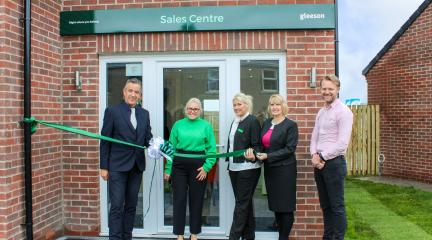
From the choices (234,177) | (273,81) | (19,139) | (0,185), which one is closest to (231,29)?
(273,81)

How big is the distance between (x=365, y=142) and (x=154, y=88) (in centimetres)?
811

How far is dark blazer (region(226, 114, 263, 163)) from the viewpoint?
498 cm

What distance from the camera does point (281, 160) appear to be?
192 inches

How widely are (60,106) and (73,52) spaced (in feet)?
2.32

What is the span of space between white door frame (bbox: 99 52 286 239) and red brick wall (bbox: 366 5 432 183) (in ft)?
20.8

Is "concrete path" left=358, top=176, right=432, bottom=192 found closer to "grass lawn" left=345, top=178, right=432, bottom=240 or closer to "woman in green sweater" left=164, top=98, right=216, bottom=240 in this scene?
"grass lawn" left=345, top=178, right=432, bottom=240

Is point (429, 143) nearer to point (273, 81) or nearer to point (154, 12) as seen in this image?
point (273, 81)

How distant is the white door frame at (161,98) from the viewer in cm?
562

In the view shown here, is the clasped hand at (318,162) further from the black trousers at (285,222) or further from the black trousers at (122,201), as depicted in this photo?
the black trousers at (122,201)

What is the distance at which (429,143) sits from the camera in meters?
10.3

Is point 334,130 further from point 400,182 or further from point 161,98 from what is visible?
point 400,182

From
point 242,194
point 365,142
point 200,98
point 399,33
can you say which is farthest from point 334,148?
point 365,142

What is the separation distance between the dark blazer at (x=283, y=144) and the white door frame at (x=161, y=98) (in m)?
0.79

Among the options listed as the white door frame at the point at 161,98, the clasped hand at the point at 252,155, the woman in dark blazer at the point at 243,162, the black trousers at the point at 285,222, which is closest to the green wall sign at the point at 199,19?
the white door frame at the point at 161,98
